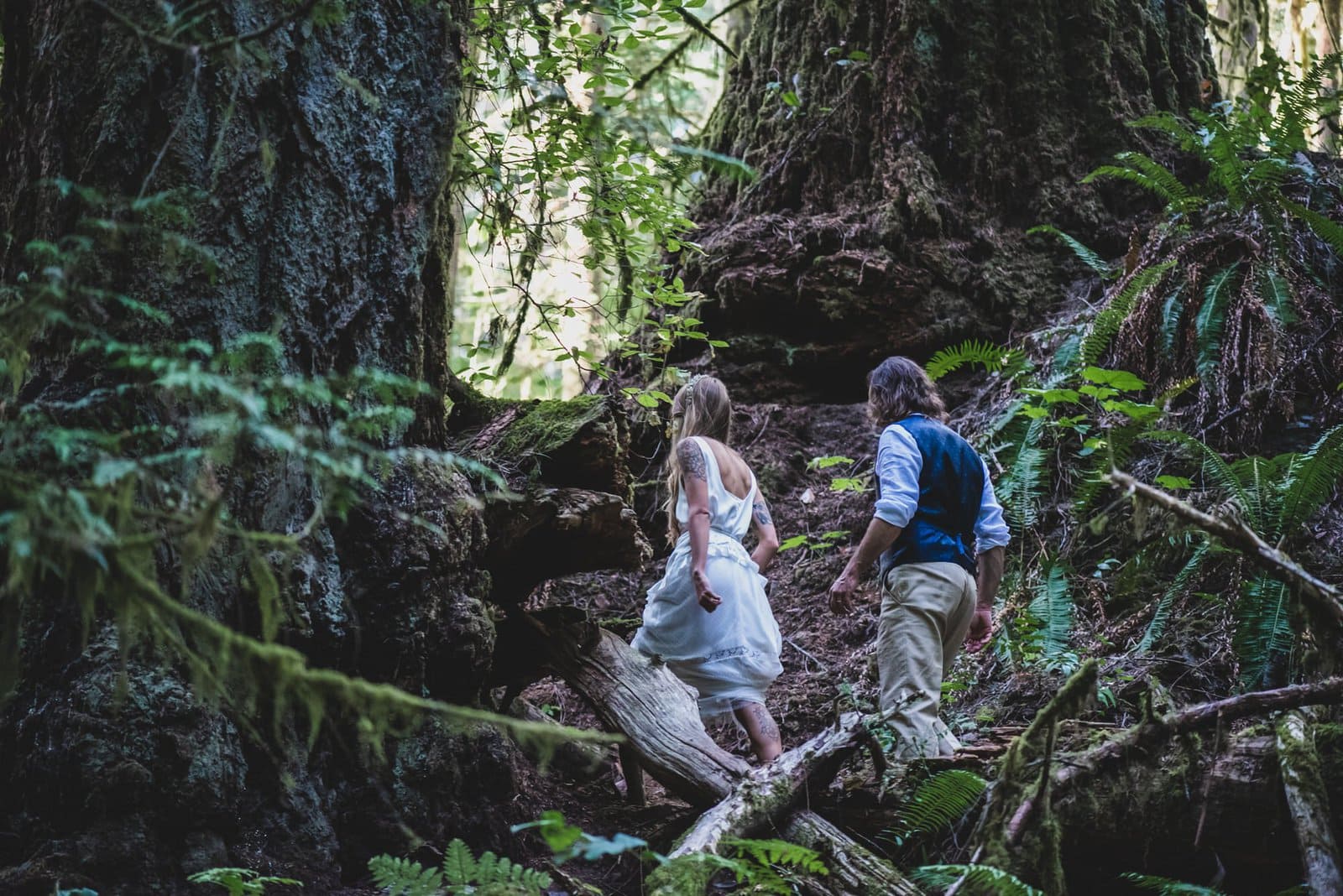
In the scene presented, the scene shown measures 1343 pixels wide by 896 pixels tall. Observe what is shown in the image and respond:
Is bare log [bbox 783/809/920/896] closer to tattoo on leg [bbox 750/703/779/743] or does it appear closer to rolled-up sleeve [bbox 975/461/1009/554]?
tattoo on leg [bbox 750/703/779/743]

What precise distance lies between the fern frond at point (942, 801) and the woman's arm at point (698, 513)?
174cm

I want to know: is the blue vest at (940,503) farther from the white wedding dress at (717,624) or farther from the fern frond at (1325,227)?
the fern frond at (1325,227)

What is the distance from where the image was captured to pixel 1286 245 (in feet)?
19.3

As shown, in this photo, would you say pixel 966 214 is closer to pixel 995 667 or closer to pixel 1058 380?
pixel 1058 380

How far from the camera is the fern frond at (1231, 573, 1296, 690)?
3875 mm

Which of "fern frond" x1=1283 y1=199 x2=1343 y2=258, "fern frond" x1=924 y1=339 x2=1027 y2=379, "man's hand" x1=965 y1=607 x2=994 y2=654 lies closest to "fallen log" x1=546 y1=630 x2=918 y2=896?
"man's hand" x1=965 y1=607 x2=994 y2=654

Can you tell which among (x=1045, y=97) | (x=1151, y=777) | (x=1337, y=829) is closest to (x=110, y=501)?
(x=1151, y=777)

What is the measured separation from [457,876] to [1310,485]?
12.2ft

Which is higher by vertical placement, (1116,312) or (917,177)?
(917,177)

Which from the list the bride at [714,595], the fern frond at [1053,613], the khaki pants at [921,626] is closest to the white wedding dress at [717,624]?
the bride at [714,595]

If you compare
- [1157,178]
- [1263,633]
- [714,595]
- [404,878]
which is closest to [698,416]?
[714,595]

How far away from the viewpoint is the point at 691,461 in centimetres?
536

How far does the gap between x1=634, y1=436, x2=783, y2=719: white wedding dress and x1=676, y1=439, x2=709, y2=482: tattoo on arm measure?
0.11 ft

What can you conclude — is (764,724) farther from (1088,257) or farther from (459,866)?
(1088,257)
